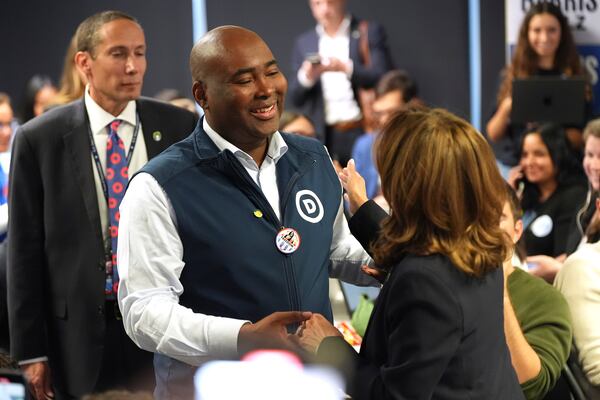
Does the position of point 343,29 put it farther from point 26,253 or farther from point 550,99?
point 26,253

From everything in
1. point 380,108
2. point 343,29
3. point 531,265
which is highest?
point 343,29

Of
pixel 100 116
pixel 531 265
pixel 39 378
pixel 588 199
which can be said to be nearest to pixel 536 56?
pixel 588 199

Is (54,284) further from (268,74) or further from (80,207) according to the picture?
(268,74)

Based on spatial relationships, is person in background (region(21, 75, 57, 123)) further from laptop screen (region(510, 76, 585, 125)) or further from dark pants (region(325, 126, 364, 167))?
laptop screen (region(510, 76, 585, 125))

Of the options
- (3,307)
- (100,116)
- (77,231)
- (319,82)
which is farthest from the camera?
(319,82)

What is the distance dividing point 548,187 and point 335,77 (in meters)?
2.17

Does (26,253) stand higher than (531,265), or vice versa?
(26,253)

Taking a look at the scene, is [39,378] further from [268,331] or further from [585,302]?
[585,302]

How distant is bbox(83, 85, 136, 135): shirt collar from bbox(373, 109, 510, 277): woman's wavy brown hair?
51.3 inches

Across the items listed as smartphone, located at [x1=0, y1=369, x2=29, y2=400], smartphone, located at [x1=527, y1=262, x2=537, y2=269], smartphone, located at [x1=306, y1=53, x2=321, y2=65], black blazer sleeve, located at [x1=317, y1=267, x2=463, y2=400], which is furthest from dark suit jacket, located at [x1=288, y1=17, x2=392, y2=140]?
smartphone, located at [x1=0, y1=369, x2=29, y2=400]

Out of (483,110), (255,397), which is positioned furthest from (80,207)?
(483,110)

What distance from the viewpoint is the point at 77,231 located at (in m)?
3.03

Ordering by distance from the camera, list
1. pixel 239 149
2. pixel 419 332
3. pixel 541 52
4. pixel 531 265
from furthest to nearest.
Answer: pixel 541 52 → pixel 531 265 → pixel 239 149 → pixel 419 332

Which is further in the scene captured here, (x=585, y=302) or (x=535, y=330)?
(x=585, y=302)
